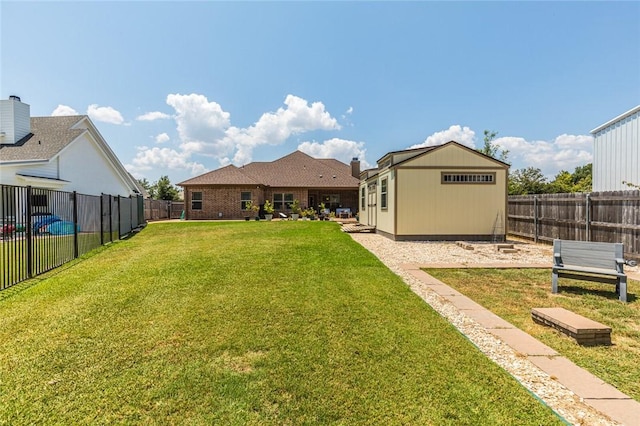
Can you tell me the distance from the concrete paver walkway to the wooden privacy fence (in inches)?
268

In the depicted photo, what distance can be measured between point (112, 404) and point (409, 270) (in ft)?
20.5

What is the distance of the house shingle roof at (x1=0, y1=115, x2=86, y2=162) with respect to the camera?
15578 mm

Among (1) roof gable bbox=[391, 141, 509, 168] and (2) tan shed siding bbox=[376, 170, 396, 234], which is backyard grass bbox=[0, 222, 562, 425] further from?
(1) roof gable bbox=[391, 141, 509, 168]

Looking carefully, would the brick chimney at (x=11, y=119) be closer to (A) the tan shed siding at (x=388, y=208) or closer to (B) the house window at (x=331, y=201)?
(A) the tan shed siding at (x=388, y=208)

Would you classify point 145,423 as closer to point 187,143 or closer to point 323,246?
point 323,246

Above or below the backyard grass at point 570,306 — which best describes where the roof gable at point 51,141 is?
above

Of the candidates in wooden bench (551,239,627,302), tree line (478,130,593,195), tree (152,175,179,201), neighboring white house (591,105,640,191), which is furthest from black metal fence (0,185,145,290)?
tree line (478,130,593,195)

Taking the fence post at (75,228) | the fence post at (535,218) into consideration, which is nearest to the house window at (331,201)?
the fence post at (535,218)

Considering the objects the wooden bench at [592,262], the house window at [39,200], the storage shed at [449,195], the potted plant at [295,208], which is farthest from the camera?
the potted plant at [295,208]

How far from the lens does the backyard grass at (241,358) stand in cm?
232

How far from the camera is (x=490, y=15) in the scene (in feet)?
39.4

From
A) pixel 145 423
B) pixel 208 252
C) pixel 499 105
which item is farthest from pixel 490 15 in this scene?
pixel 145 423

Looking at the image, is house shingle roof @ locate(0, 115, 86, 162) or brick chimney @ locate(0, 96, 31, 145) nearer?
house shingle roof @ locate(0, 115, 86, 162)

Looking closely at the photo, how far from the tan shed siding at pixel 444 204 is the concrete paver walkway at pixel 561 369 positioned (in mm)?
8128
